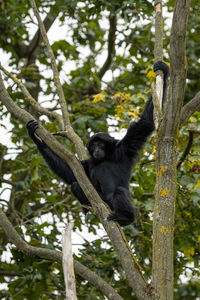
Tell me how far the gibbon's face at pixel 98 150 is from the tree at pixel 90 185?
740mm

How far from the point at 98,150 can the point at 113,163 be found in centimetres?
41

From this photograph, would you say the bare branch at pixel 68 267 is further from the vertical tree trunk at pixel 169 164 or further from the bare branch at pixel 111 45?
the bare branch at pixel 111 45

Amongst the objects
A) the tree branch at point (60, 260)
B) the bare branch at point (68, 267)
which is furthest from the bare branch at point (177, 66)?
the tree branch at point (60, 260)

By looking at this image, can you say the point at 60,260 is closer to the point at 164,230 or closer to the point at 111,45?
the point at 164,230

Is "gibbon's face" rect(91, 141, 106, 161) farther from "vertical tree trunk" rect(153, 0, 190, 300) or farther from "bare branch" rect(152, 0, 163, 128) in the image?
"vertical tree trunk" rect(153, 0, 190, 300)

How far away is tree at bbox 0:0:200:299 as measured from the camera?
4.41 metres

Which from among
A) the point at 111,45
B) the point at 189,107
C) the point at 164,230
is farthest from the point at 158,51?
the point at 111,45

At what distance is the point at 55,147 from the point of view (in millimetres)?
5449

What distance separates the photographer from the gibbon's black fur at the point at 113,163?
7.10 meters

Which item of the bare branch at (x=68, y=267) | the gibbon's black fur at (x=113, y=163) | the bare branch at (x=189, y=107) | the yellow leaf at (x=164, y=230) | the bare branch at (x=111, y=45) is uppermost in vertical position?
the bare branch at (x=111, y=45)

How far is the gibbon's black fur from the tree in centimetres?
43

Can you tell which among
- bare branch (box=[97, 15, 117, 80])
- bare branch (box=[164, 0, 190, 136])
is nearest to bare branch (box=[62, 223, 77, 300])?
bare branch (box=[164, 0, 190, 136])

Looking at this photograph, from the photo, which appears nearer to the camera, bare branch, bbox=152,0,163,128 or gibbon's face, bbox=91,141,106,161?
bare branch, bbox=152,0,163,128

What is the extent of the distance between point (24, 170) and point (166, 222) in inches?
220
